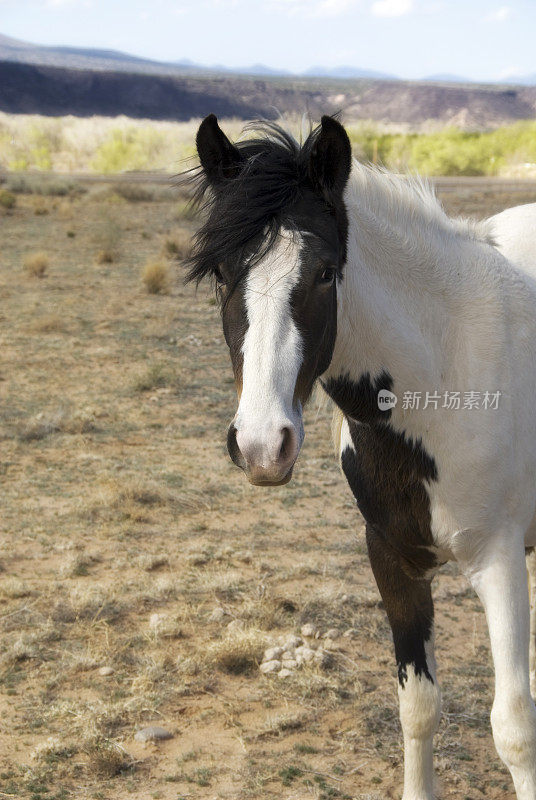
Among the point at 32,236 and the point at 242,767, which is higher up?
the point at 32,236

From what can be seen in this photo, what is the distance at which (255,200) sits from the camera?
6.38ft

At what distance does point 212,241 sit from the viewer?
2.00 metres

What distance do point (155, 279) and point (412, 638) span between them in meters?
9.62

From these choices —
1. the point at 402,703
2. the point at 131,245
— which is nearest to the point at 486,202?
the point at 131,245

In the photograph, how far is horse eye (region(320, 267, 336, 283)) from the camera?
196cm

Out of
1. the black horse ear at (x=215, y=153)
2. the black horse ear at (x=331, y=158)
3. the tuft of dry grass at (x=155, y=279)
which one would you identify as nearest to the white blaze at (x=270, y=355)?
the black horse ear at (x=331, y=158)

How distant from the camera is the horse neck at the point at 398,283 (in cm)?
220

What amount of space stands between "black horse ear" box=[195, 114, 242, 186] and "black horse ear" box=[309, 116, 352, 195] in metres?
0.22

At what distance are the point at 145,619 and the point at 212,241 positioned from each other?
102 inches

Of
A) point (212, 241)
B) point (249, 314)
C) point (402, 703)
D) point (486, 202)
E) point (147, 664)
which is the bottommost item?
point (147, 664)

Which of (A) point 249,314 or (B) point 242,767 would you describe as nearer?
(A) point 249,314

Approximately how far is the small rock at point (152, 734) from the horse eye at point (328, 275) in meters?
2.07

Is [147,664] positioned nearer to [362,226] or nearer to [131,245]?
[362,226]

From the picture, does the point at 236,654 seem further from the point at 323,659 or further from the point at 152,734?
the point at 152,734
